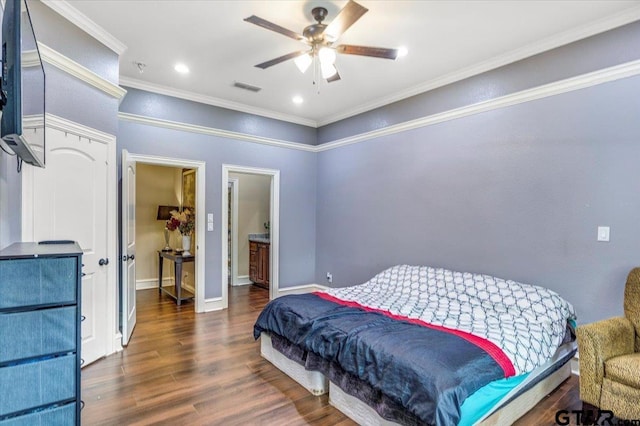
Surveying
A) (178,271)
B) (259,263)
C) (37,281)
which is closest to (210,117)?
(178,271)

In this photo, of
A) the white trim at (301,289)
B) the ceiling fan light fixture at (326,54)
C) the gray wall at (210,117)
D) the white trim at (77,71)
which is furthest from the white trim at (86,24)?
the white trim at (301,289)

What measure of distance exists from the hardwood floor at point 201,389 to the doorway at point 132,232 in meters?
0.35

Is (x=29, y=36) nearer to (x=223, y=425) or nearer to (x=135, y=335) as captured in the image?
(x=223, y=425)

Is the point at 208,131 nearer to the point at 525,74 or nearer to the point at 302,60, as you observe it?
the point at 302,60

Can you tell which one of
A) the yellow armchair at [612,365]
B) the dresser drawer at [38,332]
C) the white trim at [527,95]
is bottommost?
the yellow armchair at [612,365]

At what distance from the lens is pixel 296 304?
A: 305 cm

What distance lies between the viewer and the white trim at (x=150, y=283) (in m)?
5.99

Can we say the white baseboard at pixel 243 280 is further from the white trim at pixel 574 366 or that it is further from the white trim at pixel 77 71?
the white trim at pixel 574 366

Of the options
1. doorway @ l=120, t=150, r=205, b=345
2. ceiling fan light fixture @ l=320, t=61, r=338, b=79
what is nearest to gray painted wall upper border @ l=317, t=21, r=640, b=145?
ceiling fan light fixture @ l=320, t=61, r=338, b=79

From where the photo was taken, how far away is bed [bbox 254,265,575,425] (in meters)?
1.87

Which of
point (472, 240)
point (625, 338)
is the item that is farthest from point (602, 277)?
point (472, 240)

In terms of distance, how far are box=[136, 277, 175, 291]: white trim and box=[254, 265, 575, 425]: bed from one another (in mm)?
3745

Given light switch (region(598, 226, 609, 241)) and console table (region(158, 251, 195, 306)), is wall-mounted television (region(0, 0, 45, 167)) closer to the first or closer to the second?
console table (region(158, 251, 195, 306))

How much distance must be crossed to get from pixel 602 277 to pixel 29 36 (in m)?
4.27
